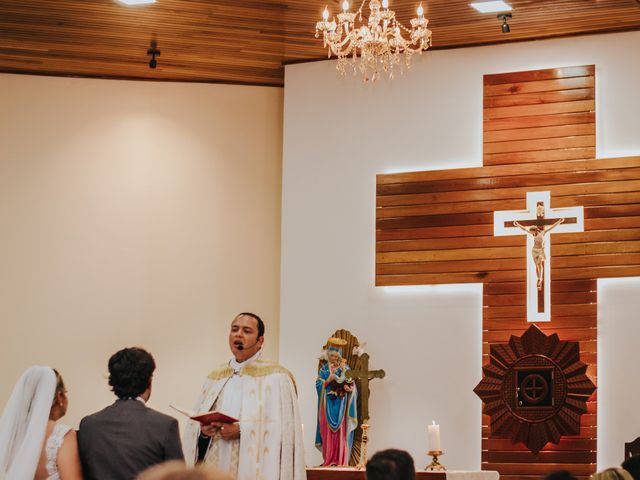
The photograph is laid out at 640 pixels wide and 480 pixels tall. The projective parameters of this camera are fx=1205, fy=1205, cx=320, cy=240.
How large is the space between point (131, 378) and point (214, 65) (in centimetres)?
487

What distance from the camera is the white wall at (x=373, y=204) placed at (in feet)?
27.6

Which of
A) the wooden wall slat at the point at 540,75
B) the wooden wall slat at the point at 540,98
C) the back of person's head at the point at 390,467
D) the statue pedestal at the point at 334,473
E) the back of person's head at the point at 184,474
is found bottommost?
the statue pedestal at the point at 334,473

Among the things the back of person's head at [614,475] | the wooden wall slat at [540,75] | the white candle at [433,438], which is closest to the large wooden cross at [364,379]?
the white candle at [433,438]

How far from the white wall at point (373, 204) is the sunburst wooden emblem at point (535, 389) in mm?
219

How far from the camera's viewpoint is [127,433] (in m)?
4.84

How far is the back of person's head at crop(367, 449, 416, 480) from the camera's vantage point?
349 cm

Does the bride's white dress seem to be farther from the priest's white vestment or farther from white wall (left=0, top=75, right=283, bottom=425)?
white wall (left=0, top=75, right=283, bottom=425)

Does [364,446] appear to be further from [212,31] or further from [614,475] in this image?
[614,475]

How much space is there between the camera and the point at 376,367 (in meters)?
8.65

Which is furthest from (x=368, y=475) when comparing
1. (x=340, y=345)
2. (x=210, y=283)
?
(x=210, y=283)

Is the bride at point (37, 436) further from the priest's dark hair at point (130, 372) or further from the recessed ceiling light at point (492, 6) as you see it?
the recessed ceiling light at point (492, 6)

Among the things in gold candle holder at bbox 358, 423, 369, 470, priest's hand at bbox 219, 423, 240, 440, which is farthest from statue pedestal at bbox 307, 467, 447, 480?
priest's hand at bbox 219, 423, 240, 440

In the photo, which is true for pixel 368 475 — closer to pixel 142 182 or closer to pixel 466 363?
pixel 466 363

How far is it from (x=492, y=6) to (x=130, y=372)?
Answer: 429 cm
